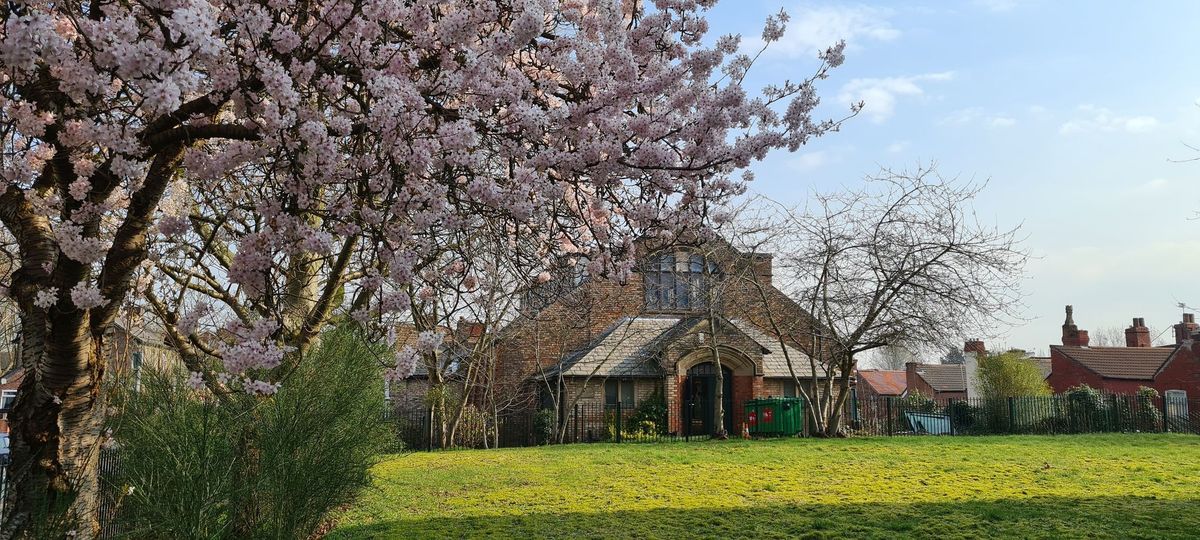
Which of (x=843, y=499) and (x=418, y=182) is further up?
(x=418, y=182)

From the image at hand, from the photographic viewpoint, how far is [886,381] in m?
67.6

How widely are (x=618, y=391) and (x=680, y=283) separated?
394cm

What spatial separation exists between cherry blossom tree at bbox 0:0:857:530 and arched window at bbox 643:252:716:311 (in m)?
11.6

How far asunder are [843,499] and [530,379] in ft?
55.8

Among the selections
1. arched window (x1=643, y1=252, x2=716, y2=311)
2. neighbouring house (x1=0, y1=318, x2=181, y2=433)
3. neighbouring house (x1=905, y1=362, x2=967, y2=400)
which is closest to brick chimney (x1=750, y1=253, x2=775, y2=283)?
arched window (x1=643, y1=252, x2=716, y2=311)

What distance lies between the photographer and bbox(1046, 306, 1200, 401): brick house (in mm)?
31266

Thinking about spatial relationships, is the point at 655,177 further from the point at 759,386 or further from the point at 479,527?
the point at 759,386

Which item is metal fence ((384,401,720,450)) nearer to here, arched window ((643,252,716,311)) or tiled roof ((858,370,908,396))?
arched window ((643,252,716,311))

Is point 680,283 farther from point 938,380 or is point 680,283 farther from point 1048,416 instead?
point 938,380

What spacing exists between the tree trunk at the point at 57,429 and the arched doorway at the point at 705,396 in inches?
795

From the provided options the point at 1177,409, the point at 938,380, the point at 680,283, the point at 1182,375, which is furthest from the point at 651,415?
the point at 938,380

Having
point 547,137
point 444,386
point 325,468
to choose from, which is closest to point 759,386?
point 444,386

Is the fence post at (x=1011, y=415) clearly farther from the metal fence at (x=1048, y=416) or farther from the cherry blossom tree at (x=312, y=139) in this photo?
the cherry blossom tree at (x=312, y=139)

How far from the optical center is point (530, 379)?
2580 cm
